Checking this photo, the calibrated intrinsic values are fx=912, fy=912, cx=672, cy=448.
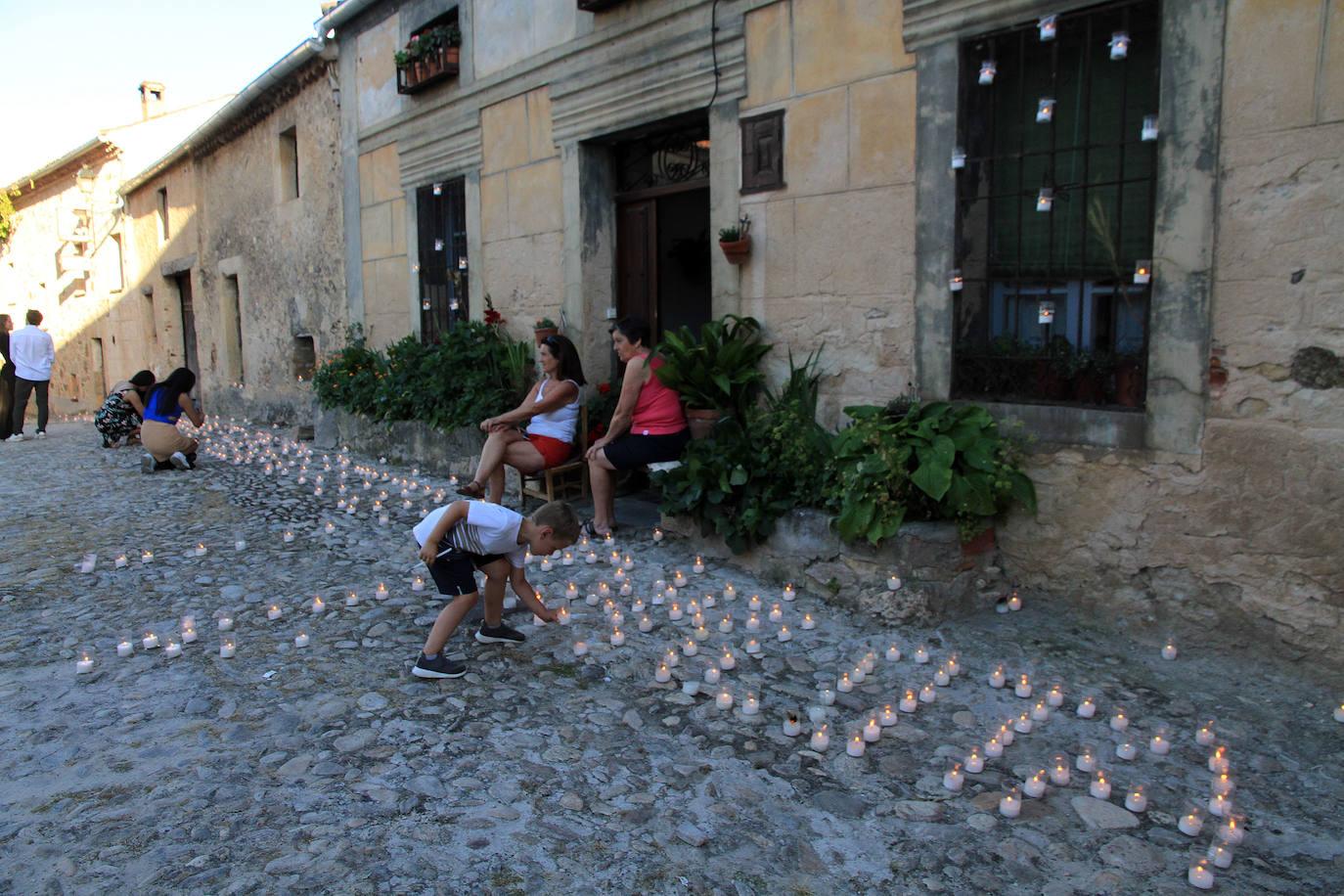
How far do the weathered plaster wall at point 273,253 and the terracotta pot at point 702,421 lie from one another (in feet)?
24.1

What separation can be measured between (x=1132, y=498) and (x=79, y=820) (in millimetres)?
4355

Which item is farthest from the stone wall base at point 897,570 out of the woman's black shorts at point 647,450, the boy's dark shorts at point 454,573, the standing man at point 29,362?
the standing man at point 29,362

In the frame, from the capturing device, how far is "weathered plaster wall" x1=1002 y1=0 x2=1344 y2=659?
368 centimetres

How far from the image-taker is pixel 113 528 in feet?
22.0

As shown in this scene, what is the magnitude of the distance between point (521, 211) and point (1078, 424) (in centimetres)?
553

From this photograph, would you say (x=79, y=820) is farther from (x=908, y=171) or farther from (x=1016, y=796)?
(x=908, y=171)

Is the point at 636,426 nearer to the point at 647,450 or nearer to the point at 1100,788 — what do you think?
the point at 647,450

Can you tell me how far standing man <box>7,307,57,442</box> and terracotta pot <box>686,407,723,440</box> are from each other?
987cm

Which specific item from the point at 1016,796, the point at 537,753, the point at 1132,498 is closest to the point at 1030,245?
the point at 1132,498

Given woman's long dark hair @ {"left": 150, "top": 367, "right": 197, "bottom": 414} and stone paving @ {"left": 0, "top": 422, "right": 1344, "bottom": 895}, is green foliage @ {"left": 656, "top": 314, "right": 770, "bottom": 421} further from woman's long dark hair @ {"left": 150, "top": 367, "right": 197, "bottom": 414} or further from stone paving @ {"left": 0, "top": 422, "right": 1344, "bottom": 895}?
woman's long dark hair @ {"left": 150, "top": 367, "right": 197, "bottom": 414}

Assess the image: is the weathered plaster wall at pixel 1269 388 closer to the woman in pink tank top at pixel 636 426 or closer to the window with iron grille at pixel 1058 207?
the window with iron grille at pixel 1058 207

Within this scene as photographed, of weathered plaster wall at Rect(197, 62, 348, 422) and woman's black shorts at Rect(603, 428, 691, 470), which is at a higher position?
weathered plaster wall at Rect(197, 62, 348, 422)

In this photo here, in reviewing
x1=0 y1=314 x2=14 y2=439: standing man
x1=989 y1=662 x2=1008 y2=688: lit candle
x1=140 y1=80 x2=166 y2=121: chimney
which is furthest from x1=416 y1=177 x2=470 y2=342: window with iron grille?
x1=140 y1=80 x2=166 y2=121: chimney

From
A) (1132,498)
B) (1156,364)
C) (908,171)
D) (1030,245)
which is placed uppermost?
(908,171)
